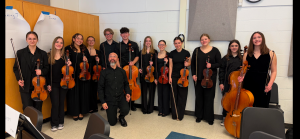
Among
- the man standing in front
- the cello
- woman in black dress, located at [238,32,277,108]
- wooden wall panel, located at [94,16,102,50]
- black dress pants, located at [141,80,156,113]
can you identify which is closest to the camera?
the cello

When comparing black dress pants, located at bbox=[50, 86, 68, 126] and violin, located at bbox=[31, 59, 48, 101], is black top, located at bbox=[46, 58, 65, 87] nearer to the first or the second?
black dress pants, located at bbox=[50, 86, 68, 126]

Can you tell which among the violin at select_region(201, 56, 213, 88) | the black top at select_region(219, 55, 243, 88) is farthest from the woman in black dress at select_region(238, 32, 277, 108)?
the violin at select_region(201, 56, 213, 88)

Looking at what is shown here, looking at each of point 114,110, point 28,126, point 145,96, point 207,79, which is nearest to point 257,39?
point 207,79

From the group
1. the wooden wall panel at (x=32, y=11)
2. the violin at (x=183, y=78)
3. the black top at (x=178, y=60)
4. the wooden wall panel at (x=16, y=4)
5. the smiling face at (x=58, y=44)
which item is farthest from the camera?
the black top at (x=178, y=60)

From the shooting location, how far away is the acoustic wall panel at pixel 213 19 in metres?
3.54

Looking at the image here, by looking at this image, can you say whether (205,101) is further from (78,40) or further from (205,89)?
(78,40)

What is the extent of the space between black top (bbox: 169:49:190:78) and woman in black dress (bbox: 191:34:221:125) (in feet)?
0.63

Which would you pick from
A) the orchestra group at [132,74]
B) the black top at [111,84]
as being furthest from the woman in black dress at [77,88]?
the black top at [111,84]

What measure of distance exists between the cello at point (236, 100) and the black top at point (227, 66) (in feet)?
1.89

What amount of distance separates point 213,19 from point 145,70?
166 centimetres

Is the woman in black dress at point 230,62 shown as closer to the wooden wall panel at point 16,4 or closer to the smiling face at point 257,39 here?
the smiling face at point 257,39

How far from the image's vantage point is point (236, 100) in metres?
2.62

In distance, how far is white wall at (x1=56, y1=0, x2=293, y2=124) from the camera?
3303 millimetres

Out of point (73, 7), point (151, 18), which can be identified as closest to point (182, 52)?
point (151, 18)
